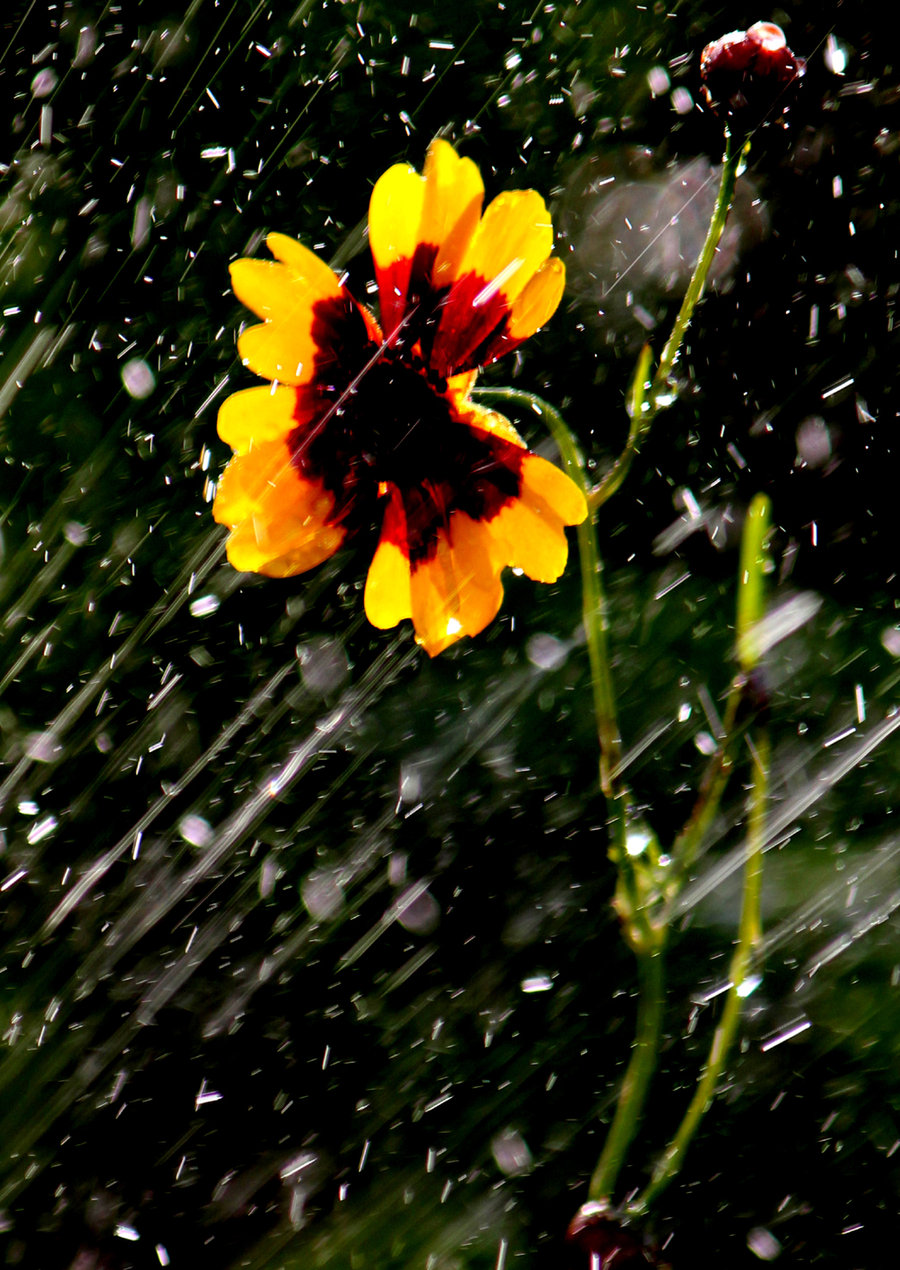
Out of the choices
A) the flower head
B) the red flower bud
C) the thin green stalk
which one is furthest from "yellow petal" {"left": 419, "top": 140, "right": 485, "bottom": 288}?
the red flower bud

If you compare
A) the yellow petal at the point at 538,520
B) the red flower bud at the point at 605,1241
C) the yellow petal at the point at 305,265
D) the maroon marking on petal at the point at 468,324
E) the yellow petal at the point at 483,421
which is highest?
the yellow petal at the point at 305,265

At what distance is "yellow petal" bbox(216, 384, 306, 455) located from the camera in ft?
0.96

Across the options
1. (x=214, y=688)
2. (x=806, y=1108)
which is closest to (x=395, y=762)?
(x=214, y=688)

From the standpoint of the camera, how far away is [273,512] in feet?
0.98

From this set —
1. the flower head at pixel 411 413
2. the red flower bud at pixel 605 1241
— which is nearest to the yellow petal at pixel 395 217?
the flower head at pixel 411 413

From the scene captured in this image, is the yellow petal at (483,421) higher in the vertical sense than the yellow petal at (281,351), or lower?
lower

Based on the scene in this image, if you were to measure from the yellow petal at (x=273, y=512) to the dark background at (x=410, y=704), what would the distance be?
129mm

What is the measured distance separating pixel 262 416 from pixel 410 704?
0.16 metres

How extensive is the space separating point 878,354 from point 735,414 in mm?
66

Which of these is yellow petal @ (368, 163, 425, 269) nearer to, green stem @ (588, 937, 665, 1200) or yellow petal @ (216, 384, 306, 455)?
yellow petal @ (216, 384, 306, 455)

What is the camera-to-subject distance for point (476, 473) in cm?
29

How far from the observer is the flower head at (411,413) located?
0.28 metres

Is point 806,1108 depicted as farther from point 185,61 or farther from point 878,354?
point 185,61

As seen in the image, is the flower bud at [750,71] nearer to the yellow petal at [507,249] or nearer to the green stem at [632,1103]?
the yellow petal at [507,249]
